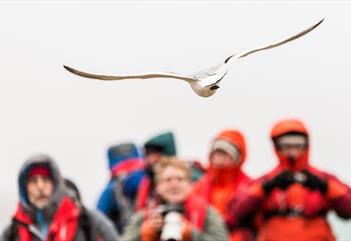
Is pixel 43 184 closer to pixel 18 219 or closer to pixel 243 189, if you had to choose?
pixel 18 219

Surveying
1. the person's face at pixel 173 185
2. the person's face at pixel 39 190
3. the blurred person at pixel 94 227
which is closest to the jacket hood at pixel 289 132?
the person's face at pixel 173 185

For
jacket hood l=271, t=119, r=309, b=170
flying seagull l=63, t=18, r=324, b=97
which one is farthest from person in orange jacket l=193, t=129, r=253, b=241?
jacket hood l=271, t=119, r=309, b=170

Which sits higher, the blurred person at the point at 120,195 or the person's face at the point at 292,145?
the person's face at the point at 292,145

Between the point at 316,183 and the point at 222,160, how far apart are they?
57.9 inches

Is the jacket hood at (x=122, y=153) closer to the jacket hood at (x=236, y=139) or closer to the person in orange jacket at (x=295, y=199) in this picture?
the jacket hood at (x=236, y=139)

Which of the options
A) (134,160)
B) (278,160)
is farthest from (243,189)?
(134,160)

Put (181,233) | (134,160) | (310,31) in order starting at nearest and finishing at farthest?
(181,233) → (310,31) → (134,160)

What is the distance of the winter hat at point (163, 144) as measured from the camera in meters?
19.7

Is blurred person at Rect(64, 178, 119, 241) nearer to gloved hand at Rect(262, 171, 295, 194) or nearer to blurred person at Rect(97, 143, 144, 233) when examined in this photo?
gloved hand at Rect(262, 171, 295, 194)

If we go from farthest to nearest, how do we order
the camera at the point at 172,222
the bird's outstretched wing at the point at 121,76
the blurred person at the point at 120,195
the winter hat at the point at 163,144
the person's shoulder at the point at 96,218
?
the blurred person at the point at 120,195, the winter hat at the point at 163,144, the person's shoulder at the point at 96,218, the bird's outstretched wing at the point at 121,76, the camera at the point at 172,222

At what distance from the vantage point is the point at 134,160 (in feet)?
70.6

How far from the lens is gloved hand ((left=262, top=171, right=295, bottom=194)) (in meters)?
17.4

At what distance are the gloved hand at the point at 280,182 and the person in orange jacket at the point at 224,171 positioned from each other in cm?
95

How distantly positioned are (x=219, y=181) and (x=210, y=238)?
77.9 inches
